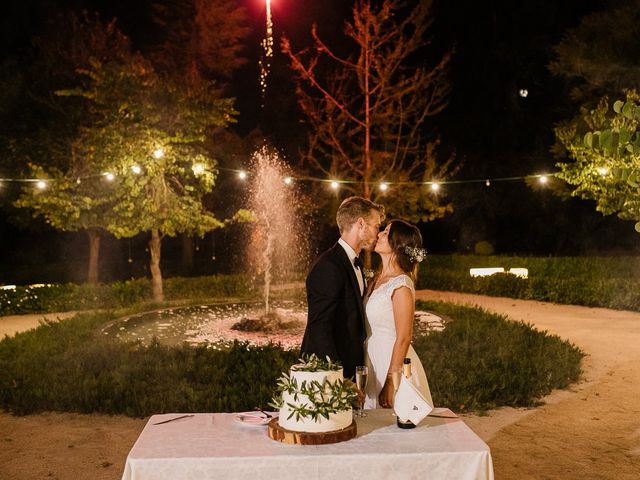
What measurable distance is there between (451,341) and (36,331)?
21.4ft

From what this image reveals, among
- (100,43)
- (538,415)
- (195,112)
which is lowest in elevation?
(538,415)

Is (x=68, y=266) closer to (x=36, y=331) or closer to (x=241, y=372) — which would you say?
(x=36, y=331)

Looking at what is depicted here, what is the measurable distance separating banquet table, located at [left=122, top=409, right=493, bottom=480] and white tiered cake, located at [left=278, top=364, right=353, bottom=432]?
0.09 metres

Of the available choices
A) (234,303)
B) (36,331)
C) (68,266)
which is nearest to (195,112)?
(234,303)

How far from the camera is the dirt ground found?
5398 millimetres

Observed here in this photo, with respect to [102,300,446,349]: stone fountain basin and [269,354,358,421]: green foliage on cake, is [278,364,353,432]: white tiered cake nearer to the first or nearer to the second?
[269,354,358,421]: green foliage on cake

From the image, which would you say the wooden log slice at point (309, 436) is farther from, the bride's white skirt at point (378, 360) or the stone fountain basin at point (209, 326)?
the stone fountain basin at point (209, 326)

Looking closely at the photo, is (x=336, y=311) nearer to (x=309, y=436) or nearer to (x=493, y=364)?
(x=309, y=436)

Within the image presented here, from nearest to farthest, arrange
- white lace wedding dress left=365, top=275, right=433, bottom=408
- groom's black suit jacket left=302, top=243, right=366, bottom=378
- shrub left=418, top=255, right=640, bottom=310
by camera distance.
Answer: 1. groom's black suit jacket left=302, top=243, right=366, bottom=378
2. white lace wedding dress left=365, top=275, right=433, bottom=408
3. shrub left=418, top=255, right=640, bottom=310

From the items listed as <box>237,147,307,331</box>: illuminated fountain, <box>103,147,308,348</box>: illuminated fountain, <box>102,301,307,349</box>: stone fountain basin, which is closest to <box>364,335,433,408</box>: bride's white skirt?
<box>103,147,308,348</box>: illuminated fountain

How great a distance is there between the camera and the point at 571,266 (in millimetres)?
19875

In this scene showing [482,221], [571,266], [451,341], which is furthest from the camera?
[482,221]

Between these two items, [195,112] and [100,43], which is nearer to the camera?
[195,112]

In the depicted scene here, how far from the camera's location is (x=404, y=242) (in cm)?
449
